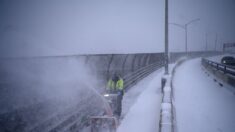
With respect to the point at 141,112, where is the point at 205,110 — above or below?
above

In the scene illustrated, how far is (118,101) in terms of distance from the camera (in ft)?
31.1

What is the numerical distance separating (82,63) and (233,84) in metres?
28.5

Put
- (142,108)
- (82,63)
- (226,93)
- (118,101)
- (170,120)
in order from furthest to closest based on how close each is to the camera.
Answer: (82,63), (226,93), (142,108), (118,101), (170,120)

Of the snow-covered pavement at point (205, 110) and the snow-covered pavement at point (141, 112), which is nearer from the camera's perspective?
the snow-covered pavement at point (205, 110)

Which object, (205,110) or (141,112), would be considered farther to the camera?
(141,112)

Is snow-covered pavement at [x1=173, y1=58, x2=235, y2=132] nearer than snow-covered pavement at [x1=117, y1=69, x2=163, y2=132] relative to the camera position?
Yes

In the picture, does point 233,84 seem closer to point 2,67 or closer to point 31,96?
point 31,96

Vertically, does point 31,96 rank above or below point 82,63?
below

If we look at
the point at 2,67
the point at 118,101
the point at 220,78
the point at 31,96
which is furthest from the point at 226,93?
the point at 2,67

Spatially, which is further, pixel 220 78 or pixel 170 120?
pixel 220 78

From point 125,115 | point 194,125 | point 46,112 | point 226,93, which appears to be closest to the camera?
point 194,125

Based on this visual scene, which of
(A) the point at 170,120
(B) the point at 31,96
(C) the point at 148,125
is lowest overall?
(B) the point at 31,96

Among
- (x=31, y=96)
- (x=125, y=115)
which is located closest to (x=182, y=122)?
(x=125, y=115)

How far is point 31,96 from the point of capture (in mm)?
33406
